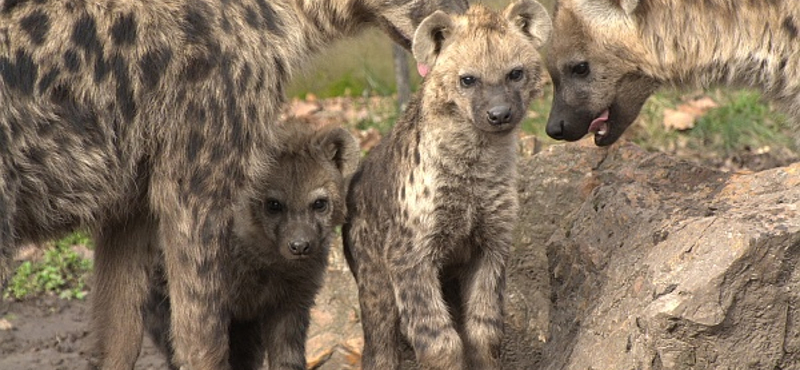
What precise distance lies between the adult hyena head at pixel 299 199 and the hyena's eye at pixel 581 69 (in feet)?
2.90

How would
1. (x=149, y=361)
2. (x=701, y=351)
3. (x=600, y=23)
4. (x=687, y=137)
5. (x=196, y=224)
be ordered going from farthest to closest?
(x=687, y=137) < (x=149, y=361) < (x=600, y=23) < (x=196, y=224) < (x=701, y=351)

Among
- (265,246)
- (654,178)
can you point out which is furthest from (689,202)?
(265,246)

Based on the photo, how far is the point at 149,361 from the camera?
6070 mm

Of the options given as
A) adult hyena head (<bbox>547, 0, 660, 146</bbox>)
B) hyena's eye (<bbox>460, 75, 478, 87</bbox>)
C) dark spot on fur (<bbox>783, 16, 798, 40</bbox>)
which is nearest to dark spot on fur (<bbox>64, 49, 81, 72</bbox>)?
hyena's eye (<bbox>460, 75, 478, 87</bbox>)

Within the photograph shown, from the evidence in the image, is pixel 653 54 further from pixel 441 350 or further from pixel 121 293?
pixel 121 293

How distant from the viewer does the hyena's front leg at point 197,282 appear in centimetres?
436

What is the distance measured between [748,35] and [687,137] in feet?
10.6

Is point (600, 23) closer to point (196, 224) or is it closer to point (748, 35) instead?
point (748, 35)

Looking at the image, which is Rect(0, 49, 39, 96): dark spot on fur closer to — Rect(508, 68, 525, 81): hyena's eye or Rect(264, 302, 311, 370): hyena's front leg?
Rect(264, 302, 311, 370): hyena's front leg

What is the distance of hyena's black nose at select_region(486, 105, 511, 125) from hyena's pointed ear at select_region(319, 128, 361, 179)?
811mm

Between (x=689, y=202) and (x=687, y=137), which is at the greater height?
(x=689, y=202)

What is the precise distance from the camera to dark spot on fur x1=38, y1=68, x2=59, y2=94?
4.09 metres

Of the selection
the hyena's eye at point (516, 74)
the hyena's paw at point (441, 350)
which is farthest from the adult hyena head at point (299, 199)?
the hyena's eye at point (516, 74)

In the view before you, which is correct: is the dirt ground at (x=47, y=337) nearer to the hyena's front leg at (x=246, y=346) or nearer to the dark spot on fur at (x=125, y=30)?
the hyena's front leg at (x=246, y=346)
